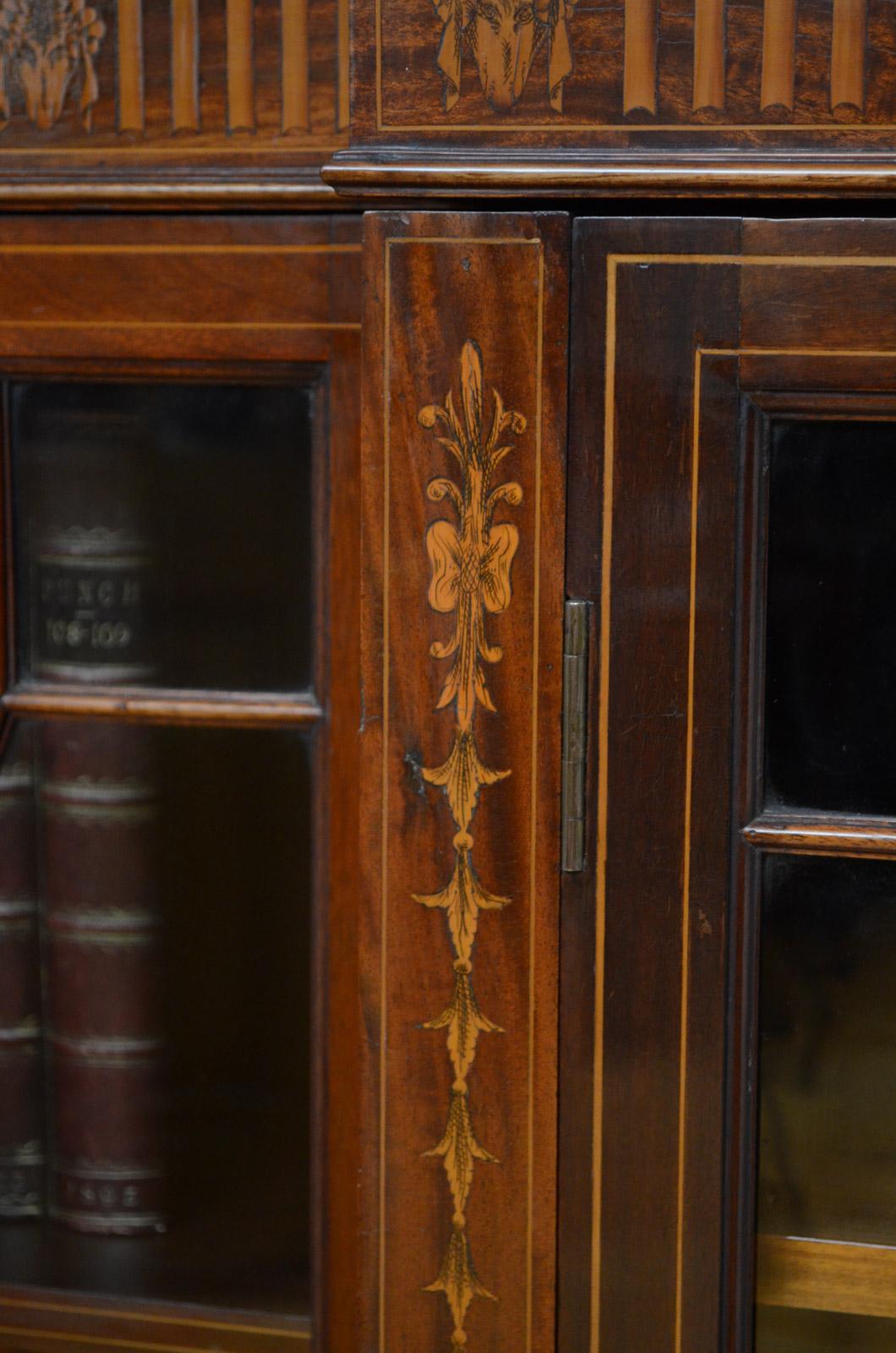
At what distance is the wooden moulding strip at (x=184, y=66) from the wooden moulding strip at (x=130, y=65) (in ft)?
0.07

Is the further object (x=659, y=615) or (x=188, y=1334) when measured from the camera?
(x=188, y=1334)

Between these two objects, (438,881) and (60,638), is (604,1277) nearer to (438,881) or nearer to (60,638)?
(438,881)

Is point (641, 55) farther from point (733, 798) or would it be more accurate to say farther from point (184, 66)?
point (733, 798)

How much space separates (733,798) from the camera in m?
0.80

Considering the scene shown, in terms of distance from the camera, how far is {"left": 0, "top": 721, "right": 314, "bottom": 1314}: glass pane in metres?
0.92

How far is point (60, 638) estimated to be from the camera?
3.06 ft

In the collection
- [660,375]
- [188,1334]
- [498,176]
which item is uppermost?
[498,176]

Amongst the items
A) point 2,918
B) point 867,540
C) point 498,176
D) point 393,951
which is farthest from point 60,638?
point 867,540

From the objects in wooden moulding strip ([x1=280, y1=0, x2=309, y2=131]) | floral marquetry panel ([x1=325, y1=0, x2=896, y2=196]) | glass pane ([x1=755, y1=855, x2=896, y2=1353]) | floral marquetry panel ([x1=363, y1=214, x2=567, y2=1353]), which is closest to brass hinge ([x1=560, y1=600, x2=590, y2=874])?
floral marquetry panel ([x1=363, y1=214, x2=567, y2=1353])

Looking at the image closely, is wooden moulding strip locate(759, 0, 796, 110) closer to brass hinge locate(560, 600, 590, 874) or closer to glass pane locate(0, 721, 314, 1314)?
brass hinge locate(560, 600, 590, 874)

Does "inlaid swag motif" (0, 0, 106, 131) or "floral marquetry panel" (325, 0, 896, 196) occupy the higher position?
"inlaid swag motif" (0, 0, 106, 131)

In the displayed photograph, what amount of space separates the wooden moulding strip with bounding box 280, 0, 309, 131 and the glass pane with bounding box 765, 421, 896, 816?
1.12ft

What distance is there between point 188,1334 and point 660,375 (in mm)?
684

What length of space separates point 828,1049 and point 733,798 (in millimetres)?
158
